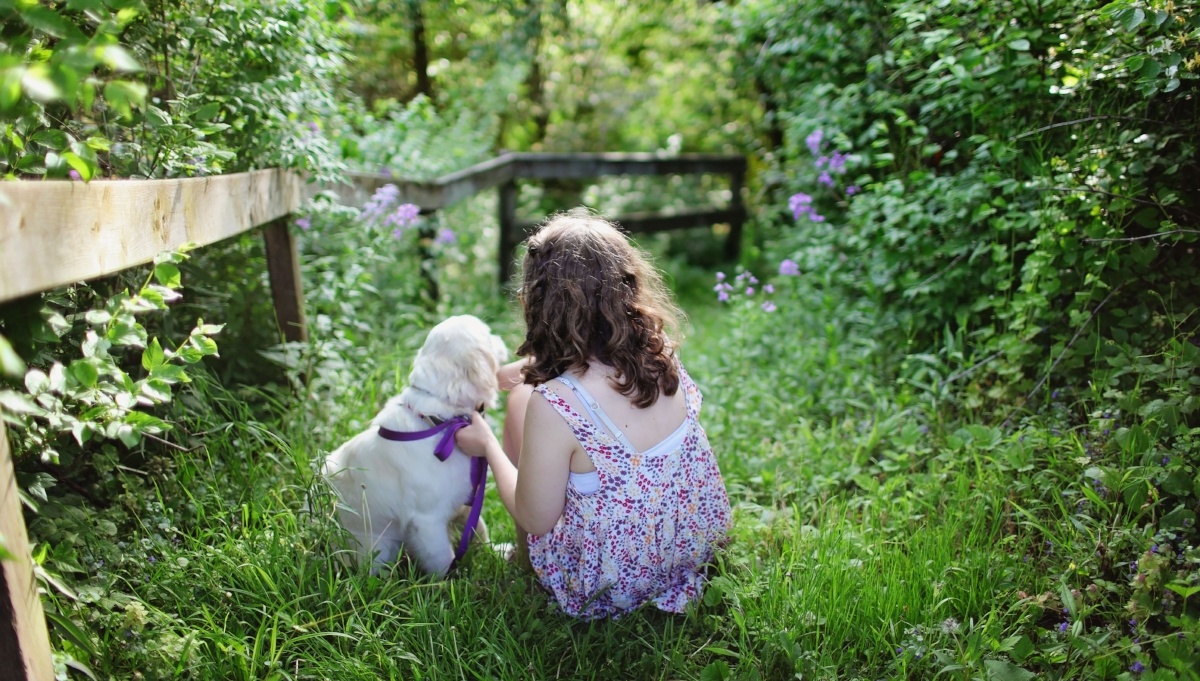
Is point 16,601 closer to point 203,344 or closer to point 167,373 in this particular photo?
point 167,373

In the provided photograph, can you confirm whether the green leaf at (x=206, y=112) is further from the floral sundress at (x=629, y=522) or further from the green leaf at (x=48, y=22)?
the floral sundress at (x=629, y=522)

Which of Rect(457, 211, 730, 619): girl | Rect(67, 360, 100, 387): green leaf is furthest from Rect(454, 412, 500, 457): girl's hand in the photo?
Rect(67, 360, 100, 387): green leaf

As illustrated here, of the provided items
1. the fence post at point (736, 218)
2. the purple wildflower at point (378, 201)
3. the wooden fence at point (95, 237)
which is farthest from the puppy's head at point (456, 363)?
the fence post at point (736, 218)

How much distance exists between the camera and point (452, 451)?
2.43 meters

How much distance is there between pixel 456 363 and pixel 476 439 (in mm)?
232

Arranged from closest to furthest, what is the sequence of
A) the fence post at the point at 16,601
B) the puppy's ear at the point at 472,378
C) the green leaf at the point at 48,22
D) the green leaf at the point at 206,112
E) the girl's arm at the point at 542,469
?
1. the green leaf at the point at 48,22
2. the fence post at the point at 16,601
3. the girl's arm at the point at 542,469
4. the green leaf at the point at 206,112
5. the puppy's ear at the point at 472,378

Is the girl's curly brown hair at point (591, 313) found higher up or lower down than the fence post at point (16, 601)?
higher up

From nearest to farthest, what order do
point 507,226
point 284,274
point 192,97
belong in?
point 192,97 → point 284,274 → point 507,226

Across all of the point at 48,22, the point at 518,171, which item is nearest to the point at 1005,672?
the point at 48,22

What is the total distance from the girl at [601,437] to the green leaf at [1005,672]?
2.58ft

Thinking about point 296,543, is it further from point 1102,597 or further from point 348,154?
point 1102,597

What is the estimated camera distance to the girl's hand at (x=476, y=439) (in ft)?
7.85

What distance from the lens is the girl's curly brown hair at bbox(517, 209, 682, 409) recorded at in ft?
7.16

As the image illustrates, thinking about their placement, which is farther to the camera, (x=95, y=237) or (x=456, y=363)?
(x=456, y=363)
